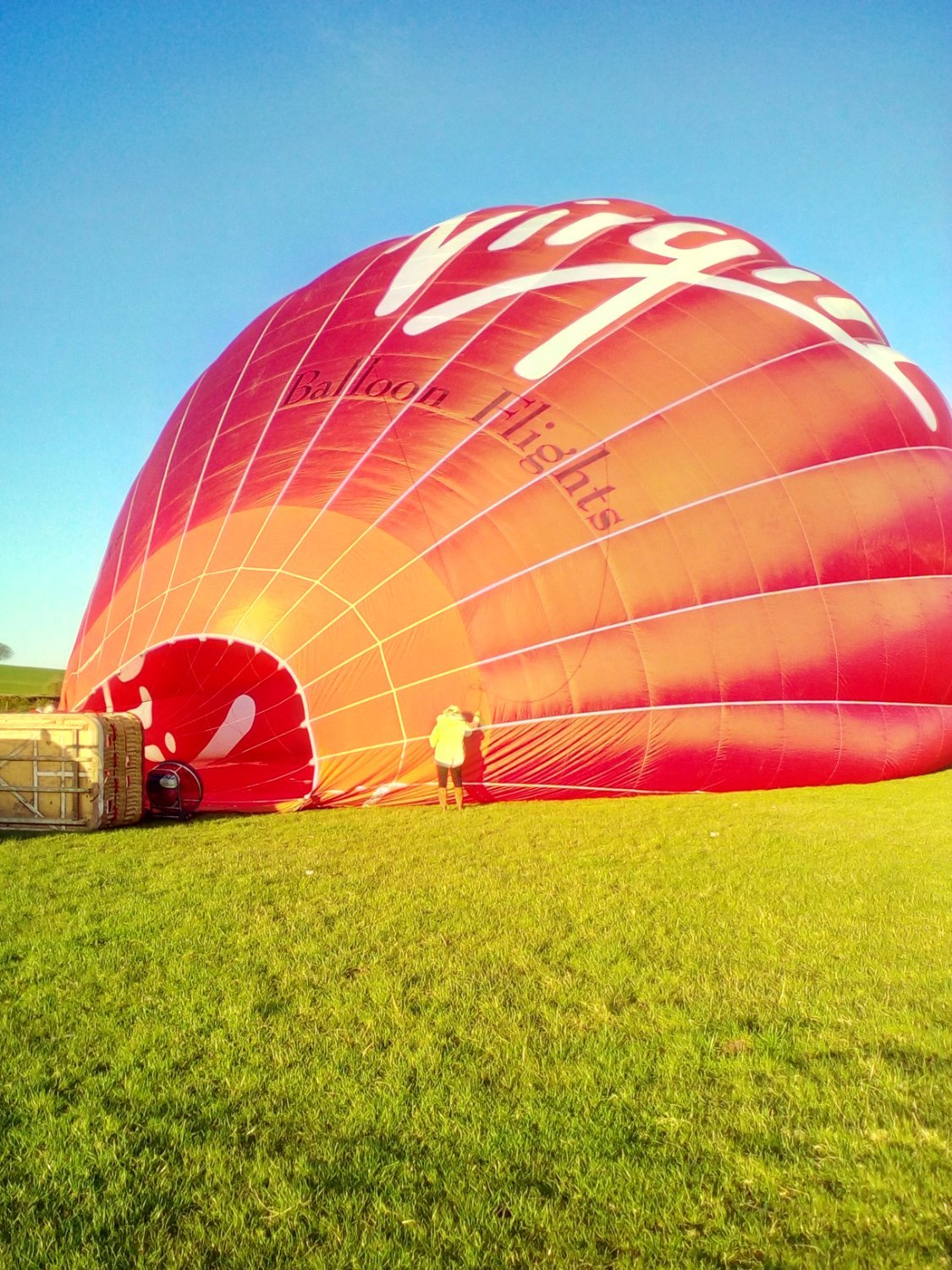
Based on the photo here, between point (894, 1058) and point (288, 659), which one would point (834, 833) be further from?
point (288, 659)

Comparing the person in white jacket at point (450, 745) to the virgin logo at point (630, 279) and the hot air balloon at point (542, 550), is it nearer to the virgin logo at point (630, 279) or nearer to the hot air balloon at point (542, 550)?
the hot air balloon at point (542, 550)

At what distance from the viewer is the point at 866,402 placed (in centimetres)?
968

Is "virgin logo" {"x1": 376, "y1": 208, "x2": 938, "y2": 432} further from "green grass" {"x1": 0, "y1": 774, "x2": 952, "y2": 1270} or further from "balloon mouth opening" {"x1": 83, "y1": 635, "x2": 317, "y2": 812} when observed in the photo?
"green grass" {"x1": 0, "y1": 774, "x2": 952, "y2": 1270}

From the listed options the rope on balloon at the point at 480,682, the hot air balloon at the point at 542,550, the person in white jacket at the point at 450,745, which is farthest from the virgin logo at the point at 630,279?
the person in white jacket at the point at 450,745

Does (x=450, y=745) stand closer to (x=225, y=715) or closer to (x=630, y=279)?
(x=225, y=715)

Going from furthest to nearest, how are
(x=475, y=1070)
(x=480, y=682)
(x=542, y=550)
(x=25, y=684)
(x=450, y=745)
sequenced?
(x=25, y=684), (x=542, y=550), (x=480, y=682), (x=450, y=745), (x=475, y=1070)

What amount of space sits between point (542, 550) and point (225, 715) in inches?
128

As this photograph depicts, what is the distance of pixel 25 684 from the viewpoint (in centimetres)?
5744

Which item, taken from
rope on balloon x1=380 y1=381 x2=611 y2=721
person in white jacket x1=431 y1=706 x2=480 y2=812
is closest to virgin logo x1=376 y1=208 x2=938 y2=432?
rope on balloon x1=380 y1=381 x2=611 y2=721

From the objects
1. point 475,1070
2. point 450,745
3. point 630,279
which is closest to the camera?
point 475,1070

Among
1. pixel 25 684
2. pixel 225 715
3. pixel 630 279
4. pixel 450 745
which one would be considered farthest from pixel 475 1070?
pixel 25 684

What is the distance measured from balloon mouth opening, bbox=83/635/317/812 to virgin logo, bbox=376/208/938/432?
12.3 feet

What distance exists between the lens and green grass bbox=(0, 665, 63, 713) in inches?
1294

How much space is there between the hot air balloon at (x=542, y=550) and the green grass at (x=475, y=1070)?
2968mm
